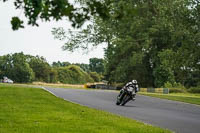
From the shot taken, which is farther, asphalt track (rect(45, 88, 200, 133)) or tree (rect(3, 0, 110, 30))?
asphalt track (rect(45, 88, 200, 133))

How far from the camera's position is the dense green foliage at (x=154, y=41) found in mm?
33906

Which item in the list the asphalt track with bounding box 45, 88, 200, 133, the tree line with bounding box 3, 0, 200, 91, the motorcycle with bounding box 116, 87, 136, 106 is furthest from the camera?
the tree line with bounding box 3, 0, 200, 91

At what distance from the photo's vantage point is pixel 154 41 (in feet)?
176

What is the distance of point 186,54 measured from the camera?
3406cm

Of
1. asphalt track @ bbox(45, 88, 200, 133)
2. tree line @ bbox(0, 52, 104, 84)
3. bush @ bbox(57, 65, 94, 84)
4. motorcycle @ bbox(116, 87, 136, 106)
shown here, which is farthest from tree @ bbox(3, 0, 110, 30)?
bush @ bbox(57, 65, 94, 84)

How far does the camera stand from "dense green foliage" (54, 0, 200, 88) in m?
33.9

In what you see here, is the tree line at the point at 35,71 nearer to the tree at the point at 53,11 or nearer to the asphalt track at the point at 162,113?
the asphalt track at the point at 162,113

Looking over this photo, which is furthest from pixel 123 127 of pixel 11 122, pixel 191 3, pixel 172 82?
pixel 172 82

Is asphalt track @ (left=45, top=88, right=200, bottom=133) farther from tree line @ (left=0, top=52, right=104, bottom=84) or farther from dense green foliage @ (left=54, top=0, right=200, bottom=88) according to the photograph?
tree line @ (left=0, top=52, right=104, bottom=84)

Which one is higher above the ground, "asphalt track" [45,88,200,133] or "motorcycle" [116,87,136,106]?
"motorcycle" [116,87,136,106]

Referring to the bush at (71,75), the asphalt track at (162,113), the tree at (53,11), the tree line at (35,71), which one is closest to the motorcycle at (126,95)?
the asphalt track at (162,113)

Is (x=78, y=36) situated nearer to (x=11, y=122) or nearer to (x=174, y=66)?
(x=174, y=66)

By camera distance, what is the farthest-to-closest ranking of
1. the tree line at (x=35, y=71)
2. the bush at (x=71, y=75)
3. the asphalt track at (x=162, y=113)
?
the bush at (x=71, y=75), the tree line at (x=35, y=71), the asphalt track at (x=162, y=113)

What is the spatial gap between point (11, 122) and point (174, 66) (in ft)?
88.6
